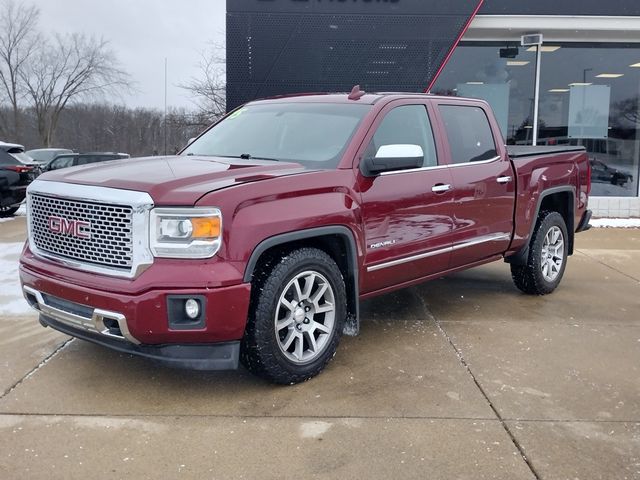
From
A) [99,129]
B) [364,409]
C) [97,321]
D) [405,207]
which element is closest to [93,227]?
[97,321]

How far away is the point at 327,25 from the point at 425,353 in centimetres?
826

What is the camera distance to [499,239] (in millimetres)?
5562

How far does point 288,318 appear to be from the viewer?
3834 mm

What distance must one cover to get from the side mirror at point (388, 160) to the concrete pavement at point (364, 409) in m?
1.37

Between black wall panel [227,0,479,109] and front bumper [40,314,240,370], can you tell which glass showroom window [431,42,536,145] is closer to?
black wall panel [227,0,479,109]

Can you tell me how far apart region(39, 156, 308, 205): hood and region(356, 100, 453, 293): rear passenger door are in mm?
603

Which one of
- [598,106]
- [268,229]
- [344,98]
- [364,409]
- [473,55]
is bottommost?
[364,409]

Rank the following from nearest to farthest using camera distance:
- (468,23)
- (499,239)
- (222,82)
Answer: (499,239) < (468,23) < (222,82)

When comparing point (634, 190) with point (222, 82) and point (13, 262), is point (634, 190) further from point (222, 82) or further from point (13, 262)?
point (222, 82)

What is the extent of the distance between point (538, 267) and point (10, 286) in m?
5.41

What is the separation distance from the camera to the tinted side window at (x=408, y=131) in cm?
454

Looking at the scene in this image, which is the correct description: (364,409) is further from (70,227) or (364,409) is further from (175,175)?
(70,227)

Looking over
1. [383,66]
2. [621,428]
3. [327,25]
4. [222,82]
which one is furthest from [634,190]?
[222,82]

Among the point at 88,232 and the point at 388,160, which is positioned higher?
the point at 388,160
